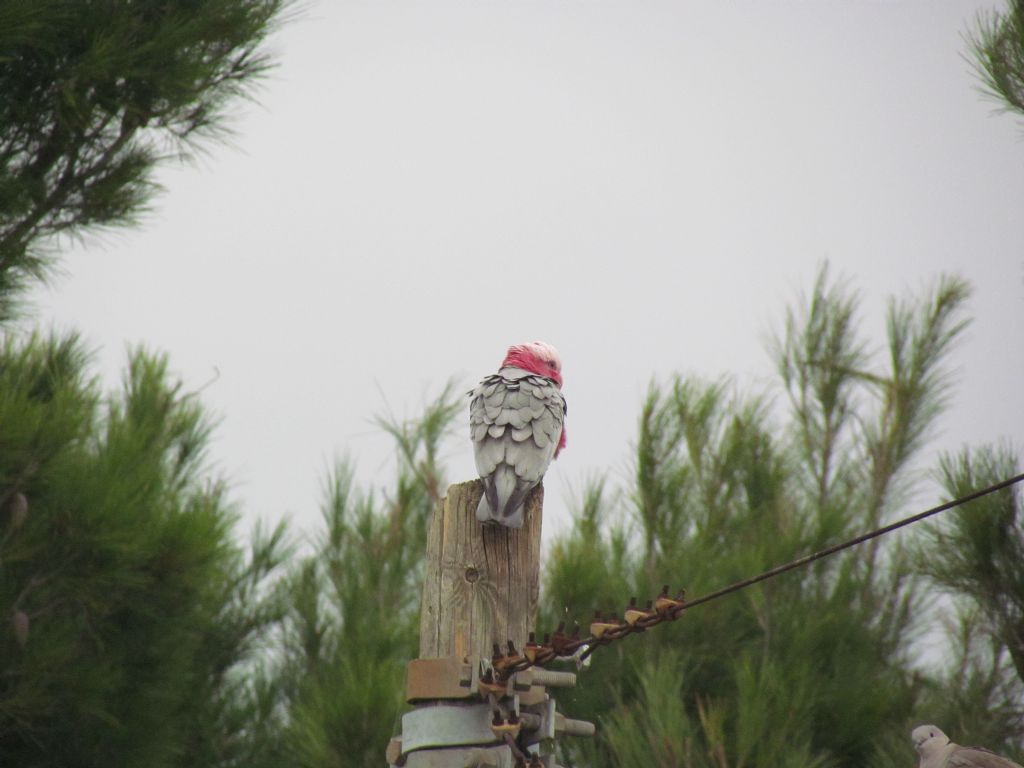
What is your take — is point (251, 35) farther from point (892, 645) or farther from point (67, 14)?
→ point (892, 645)

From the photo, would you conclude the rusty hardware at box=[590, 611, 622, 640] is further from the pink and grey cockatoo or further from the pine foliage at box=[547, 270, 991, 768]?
the pine foliage at box=[547, 270, 991, 768]

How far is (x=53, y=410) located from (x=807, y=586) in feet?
9.98

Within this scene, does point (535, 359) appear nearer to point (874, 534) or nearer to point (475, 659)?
point (475, 659)

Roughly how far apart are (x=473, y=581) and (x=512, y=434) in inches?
18.2

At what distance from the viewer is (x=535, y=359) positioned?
3.73 m

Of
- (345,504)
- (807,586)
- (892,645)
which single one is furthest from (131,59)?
(892,645)

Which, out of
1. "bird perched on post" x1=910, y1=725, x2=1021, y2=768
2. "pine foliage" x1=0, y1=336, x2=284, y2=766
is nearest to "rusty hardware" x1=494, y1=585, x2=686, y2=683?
"bird perched on post" x1=910, y1=725, x2=1021, y2=768

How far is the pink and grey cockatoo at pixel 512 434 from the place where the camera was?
2889mm

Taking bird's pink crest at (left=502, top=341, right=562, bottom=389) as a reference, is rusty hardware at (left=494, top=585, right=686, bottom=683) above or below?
below

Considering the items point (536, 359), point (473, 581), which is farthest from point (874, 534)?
point (536, 359)

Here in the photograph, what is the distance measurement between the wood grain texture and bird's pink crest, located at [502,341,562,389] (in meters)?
0.81

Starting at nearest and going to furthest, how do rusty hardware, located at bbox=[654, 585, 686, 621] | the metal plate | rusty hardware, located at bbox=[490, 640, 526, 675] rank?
rusty hardware, located at bbox=[654, 585, 686, 621], rusty hardware, located at bbox=[490, 640, 526, 675], the metal plate

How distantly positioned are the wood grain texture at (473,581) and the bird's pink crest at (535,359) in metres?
0.81

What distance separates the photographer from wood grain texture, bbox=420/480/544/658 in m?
2.75
